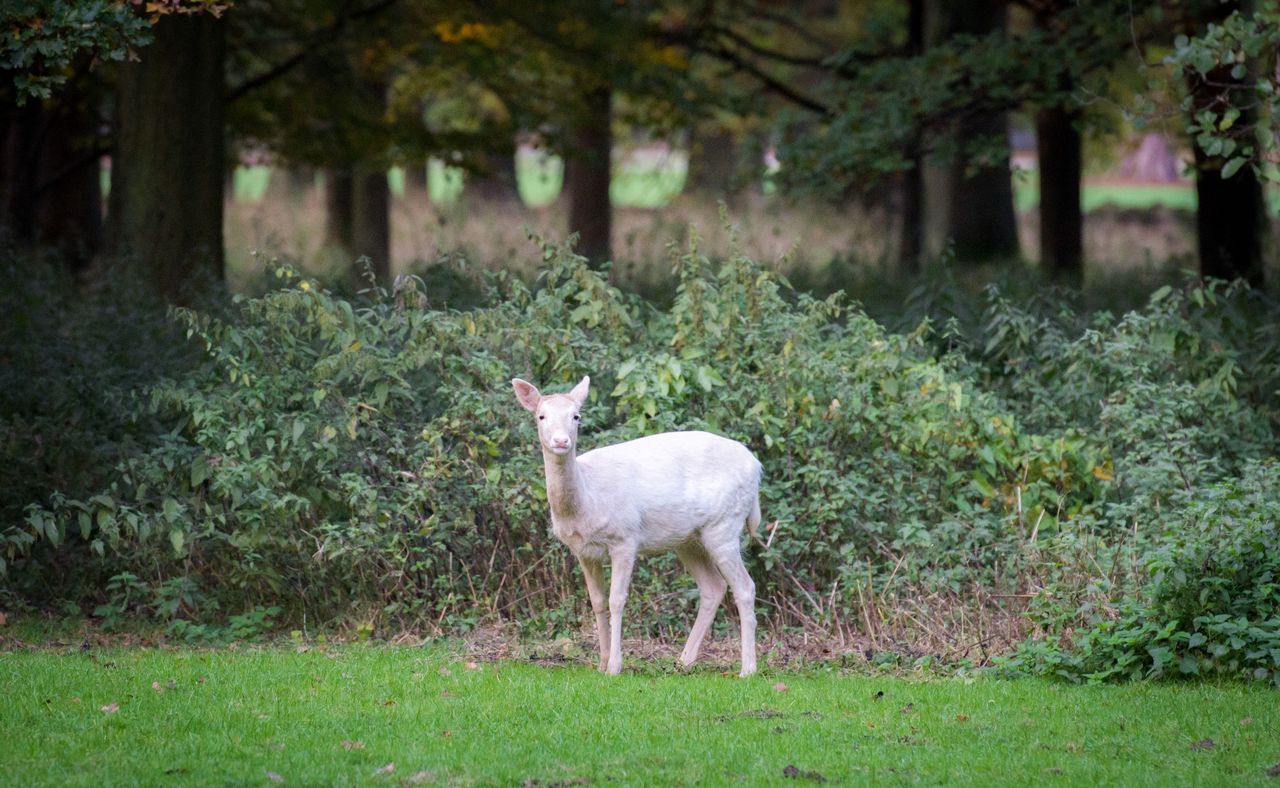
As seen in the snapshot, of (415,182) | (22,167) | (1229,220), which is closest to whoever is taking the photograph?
(1229,220)

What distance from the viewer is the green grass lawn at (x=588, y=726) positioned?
636 centimetres

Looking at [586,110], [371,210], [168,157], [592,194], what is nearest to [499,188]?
[592,194]

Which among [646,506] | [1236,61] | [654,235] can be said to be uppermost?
[1236,61]

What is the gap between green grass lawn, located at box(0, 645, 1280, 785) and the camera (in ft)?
20.9

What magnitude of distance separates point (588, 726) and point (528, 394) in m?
1.86

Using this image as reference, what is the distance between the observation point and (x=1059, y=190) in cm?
2059

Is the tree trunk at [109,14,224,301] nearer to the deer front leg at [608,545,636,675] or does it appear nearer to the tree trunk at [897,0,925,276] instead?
the deer front leg at [608,545,636,675]

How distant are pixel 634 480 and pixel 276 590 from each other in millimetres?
2712

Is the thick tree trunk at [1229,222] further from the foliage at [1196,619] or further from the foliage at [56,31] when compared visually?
the foliage at [56,31]

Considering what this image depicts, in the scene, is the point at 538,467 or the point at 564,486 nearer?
the point at 564,486

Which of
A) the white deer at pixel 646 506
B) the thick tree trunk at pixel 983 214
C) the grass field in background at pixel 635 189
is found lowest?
the white deer at pixel 646 506

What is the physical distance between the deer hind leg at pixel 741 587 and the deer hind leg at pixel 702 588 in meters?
0.18

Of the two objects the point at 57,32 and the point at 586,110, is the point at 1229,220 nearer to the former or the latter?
the point at 586,110

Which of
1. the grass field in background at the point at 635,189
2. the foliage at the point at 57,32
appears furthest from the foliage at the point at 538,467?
the grass field in background at the point at 635,189
